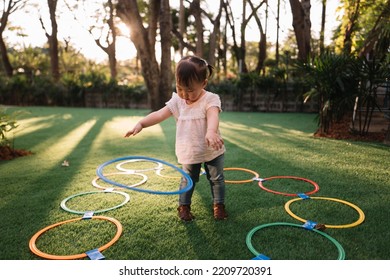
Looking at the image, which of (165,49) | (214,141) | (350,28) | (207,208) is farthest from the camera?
(165,49)

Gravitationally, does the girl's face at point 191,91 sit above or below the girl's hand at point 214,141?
Result: above

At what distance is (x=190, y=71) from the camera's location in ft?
8.37

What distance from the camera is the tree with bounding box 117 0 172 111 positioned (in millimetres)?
12109

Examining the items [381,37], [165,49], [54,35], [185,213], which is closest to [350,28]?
[381,37]

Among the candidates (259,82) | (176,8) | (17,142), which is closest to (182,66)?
(17,142)

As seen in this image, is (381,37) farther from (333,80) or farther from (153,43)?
(153,43)

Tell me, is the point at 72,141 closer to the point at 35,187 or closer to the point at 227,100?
the point at 35,187

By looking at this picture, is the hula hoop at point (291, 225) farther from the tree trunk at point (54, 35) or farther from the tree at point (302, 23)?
the tree trunk at point (54, 35)

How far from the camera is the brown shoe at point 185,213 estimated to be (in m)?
2.85

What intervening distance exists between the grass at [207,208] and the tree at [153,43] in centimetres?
741

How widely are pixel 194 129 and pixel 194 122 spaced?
0.20ft

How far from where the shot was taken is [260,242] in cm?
241

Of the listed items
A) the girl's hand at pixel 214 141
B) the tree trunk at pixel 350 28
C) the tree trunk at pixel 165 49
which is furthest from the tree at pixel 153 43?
the girl's hand at pixel 214 141

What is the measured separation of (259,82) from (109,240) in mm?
13086
